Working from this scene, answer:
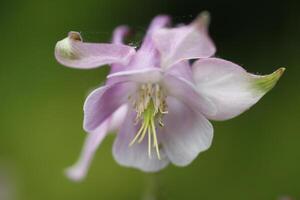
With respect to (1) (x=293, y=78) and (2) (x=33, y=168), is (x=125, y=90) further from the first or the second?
(1) (x=293, y=78)

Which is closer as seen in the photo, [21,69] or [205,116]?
[205,116]

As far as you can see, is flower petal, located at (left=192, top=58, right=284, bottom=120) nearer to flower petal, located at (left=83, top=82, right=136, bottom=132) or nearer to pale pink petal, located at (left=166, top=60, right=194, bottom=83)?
pale pink petal, located at (left=166, top=60, right=194, bottom=83)

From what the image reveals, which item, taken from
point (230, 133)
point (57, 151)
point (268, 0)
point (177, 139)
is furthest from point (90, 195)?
point (177, 139)

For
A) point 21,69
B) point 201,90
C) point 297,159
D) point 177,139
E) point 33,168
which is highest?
point 201,90

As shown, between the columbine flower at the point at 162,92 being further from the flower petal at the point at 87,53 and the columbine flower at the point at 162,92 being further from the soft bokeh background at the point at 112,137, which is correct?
the soft bokeh background at the point at 112,137

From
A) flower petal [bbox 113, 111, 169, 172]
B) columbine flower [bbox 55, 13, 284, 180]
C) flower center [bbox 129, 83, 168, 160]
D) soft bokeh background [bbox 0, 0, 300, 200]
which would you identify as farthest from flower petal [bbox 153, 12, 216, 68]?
soft bokeh background [bbox 0, 0, 300, 200]

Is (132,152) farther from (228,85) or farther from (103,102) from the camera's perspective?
(228,85)

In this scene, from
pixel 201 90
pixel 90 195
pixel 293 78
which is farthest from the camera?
pixel 293 78
